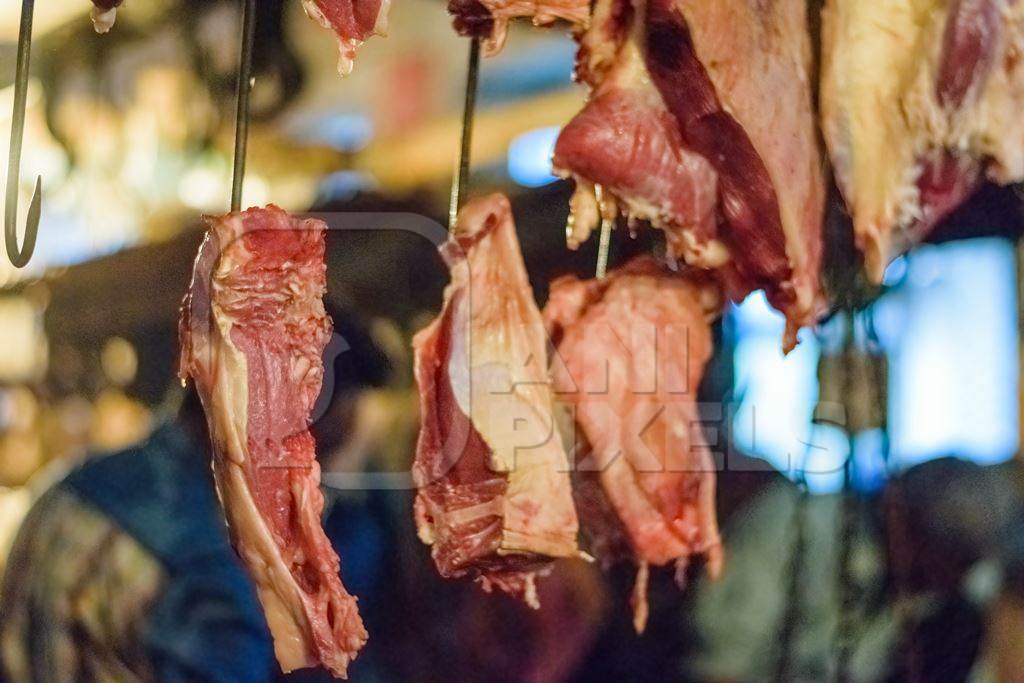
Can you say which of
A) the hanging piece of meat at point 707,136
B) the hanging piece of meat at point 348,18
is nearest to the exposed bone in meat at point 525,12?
the hanging piece of meat at point 707,136

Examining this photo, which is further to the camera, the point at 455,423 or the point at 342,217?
the point at 342,217

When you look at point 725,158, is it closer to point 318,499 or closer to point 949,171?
point 949,171

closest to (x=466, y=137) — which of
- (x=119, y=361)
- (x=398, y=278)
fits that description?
(x=398, y=278)

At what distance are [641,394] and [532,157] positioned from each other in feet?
1.40

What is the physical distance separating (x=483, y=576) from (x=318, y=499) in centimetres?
25

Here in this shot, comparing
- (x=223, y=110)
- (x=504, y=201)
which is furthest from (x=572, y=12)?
(x=223, y=110)

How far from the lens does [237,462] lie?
127 centimetres

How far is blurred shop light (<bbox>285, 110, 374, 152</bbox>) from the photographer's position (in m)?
1.61

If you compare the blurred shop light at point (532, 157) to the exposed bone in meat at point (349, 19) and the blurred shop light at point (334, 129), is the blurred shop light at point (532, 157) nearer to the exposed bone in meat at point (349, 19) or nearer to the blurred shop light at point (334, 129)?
the blurred shop light at point (334, 129)

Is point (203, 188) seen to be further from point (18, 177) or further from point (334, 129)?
point (18, 177)

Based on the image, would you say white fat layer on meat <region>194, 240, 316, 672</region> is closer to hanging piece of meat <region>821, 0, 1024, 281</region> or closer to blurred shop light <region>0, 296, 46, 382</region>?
blurred shop light <region>0, 296, 46, 382</region>

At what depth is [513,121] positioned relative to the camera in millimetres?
1569

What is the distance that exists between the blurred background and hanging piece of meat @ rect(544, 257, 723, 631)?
0.14 metres

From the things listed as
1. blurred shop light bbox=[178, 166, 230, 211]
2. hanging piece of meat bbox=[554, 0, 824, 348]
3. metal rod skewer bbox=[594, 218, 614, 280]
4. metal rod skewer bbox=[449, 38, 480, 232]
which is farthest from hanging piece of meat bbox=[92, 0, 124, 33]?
metal rod skewer bbox=[594, 218, 614, 280]
